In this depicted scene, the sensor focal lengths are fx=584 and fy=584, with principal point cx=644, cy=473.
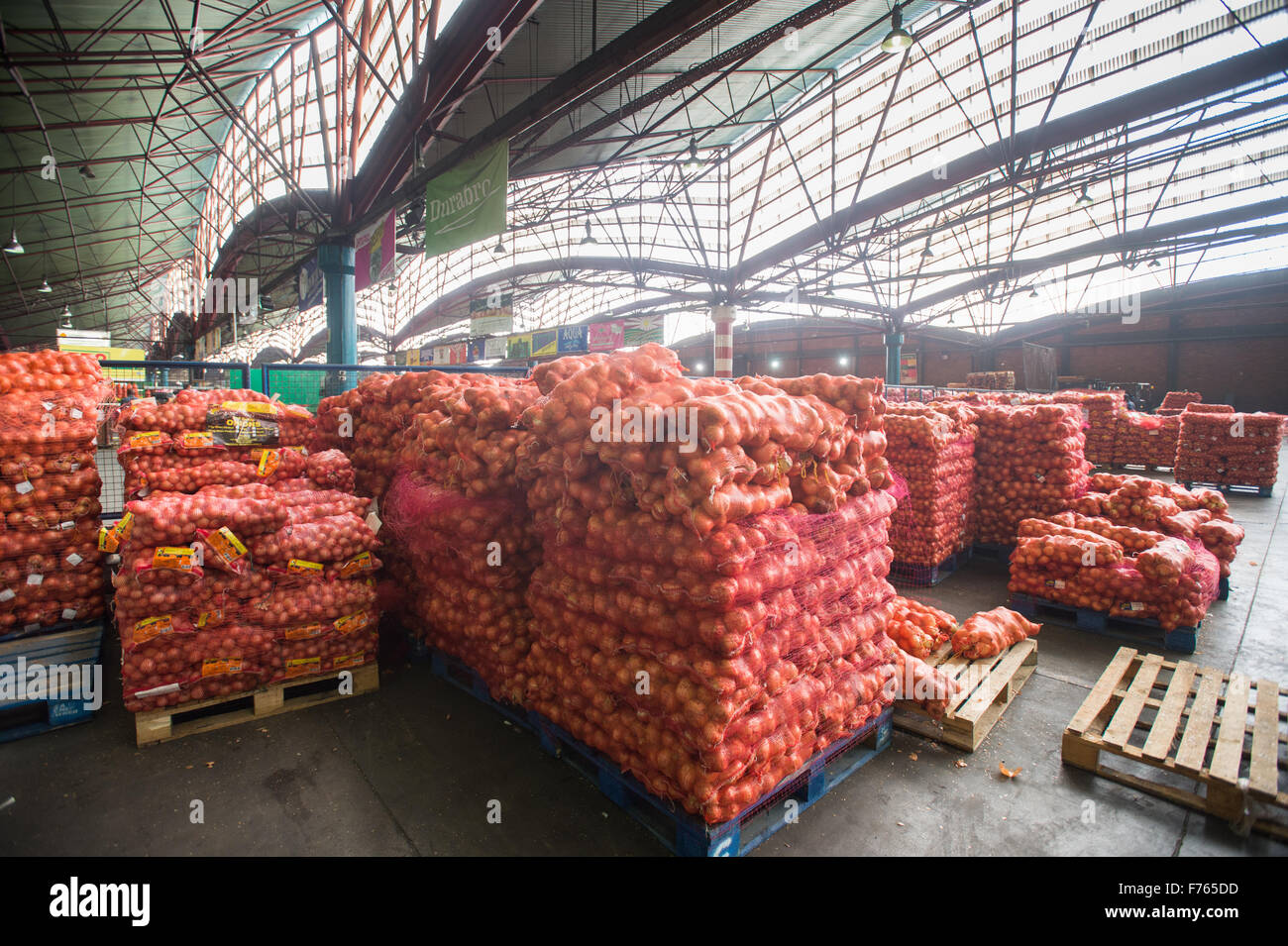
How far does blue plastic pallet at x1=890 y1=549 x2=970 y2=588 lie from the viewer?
7.04 metres

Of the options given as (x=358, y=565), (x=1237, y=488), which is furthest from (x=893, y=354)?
(x=358, y=565)

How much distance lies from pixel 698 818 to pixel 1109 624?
216 inches

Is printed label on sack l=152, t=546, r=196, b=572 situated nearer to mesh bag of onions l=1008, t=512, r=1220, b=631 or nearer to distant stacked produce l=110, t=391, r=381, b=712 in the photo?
distant stacked produce l=110, t=391, r=381, b=712

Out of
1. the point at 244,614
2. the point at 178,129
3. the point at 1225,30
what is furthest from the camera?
the point at 178,129

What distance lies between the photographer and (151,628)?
348cm

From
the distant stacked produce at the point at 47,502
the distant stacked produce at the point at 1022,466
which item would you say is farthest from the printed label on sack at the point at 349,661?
the distant stacked produce at the point at 1022,466

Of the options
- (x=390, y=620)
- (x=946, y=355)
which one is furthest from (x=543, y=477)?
(x=946, y=355)

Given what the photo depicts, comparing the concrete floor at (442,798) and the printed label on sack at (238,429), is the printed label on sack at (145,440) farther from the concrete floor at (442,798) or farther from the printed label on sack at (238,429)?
the concrete floor at (442,798)

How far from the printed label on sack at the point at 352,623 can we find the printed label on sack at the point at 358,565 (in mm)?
292

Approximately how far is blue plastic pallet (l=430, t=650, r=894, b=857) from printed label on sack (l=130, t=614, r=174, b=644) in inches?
80.9

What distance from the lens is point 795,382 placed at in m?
3.88

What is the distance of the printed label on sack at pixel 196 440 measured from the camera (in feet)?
15.9
